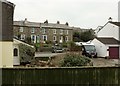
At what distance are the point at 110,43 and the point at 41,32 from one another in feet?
91.3

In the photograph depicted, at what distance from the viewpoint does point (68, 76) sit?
12.7 metres

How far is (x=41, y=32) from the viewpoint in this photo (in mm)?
64438

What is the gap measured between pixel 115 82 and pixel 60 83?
9.24 feet

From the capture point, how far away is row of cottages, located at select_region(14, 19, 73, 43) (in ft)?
203

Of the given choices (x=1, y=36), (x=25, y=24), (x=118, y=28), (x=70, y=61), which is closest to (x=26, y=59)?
(x=1, y=36)

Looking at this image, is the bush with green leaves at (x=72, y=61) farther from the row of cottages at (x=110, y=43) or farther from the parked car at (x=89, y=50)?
the row of cottages at (x=110, y=43)

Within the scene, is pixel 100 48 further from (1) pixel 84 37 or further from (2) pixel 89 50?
(1) pixel 84 37

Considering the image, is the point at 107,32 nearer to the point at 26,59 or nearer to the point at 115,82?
the point at 26,59

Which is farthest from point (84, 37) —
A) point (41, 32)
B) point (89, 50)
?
point (89, 50)

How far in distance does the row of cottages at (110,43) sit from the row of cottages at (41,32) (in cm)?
2364

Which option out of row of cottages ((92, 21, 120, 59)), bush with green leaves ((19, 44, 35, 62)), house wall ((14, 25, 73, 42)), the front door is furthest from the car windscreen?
house wall ((14, 25, 73, 42))

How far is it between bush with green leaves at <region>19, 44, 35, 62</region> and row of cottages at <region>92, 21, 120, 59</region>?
1269 cm

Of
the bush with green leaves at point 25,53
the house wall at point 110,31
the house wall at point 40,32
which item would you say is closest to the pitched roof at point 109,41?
the house wall at point 110,31

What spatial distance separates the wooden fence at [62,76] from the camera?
41.2 ft
